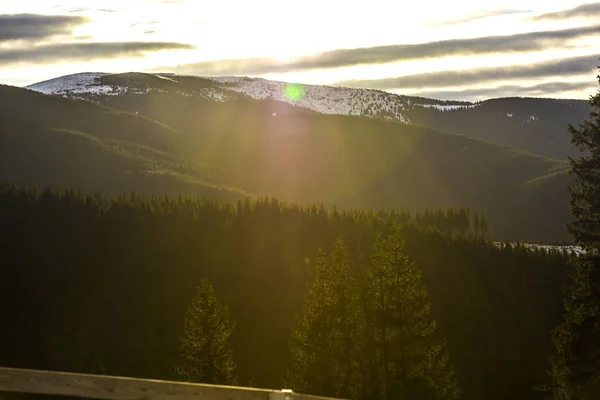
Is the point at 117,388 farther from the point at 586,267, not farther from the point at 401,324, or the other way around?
the point at 401,324

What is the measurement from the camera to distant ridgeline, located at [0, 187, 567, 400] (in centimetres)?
9719

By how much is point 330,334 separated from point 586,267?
12963 millimetres

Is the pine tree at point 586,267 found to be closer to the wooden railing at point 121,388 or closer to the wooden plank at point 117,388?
the wooden railing at point 121,388

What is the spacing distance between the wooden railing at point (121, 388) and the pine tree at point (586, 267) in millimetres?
20158

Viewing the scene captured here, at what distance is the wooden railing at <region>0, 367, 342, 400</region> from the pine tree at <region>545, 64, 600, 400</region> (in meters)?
20.2

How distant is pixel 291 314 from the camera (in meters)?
104

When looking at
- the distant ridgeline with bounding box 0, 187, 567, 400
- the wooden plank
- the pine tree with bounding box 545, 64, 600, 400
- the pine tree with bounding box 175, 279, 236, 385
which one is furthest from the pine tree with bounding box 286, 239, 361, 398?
the distant ridgeline with bounding box 0, 187, 567, 400

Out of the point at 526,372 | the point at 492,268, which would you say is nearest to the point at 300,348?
the point at 526,372

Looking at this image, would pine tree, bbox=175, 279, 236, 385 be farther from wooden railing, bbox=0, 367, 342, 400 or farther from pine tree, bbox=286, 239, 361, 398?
wooden railing, bbox=0, 367, 342, 400

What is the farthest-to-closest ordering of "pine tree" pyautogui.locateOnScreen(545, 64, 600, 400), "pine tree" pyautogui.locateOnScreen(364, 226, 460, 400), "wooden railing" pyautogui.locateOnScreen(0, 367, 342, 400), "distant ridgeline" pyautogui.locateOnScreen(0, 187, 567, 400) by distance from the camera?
"distant ridgeline" pyautogui.locateOnScreen(0, 187, 567, 400) < "pine tree" pyautogui.locateOnScreen(364, 226, 460, 400) < "pine tree" pyautogui.locateOnScreen(545, 64, 600, 400) < "wooden railing" pyautogui.locateOnScreen(0, 367, 342, 400)

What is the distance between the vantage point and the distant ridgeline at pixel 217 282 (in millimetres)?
97188

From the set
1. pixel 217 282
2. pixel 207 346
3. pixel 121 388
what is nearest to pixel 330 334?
pixel 207 346

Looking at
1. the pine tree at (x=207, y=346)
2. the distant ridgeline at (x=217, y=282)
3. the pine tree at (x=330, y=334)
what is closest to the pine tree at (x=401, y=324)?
the pine tree at (x=330, y=334)

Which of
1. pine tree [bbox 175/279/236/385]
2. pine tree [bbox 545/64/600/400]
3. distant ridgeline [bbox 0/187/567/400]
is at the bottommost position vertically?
Answer: distant ridgeline [bbox 0/187/567/400]
